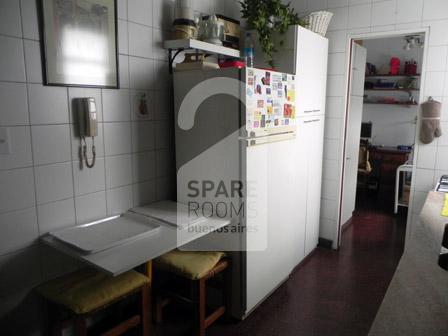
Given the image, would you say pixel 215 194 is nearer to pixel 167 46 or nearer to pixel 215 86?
pixel 215 86

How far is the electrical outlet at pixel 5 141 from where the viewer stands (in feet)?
5.25

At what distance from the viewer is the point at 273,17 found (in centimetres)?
263

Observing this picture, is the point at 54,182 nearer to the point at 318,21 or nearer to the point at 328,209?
the point at 318,21

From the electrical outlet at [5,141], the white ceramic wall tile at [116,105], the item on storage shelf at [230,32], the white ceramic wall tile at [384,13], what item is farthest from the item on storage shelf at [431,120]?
the electrical outlet at [5,141]

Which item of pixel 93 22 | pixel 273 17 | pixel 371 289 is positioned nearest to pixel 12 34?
pixel 93 22

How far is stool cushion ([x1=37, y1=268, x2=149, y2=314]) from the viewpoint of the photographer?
5.30 feet

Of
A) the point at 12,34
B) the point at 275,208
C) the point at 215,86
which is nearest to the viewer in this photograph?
the point at 12,34

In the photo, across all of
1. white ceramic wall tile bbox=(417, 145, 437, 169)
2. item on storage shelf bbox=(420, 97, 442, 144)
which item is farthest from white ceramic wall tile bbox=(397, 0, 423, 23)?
white ceramic wall tile bbox=(417, 145, 437, 169)

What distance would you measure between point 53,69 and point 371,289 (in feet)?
8.58

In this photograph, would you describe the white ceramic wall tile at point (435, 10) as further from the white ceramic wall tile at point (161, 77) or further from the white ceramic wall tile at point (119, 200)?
the white ceramic wall tile at point (119, 200)

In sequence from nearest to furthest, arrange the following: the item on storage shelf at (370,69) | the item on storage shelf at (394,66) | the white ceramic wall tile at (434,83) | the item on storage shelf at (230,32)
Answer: the item on storage shelf at (230,32) < the white ceramic wall tile at (434,83) < the item on storage shelf at (394,66) < the item on storage shelf at (370,69)

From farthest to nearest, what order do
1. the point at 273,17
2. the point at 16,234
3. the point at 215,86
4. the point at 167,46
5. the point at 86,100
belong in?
the point at 273,17
the point at 167,46
the point at 215,86
the point at 86,100
the point at 16,234

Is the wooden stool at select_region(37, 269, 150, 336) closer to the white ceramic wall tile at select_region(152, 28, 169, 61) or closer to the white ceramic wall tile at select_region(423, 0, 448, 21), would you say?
the white ceramic wall tile at select_region(152, 28, 169, 61)

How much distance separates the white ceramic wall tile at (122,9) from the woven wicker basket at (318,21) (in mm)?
1476
